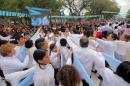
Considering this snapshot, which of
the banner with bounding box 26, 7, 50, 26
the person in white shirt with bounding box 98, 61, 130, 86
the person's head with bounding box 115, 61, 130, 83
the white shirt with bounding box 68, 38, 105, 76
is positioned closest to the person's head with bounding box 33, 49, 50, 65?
the person in white shirt with bounding box 98, 61, 130, 86

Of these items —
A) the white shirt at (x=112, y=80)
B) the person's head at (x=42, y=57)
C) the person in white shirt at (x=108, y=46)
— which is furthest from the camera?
the person in white shirt at (x=108, y=46)

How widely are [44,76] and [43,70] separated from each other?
0.32 ft

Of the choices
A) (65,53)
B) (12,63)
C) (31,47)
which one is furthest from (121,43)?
(12,63)

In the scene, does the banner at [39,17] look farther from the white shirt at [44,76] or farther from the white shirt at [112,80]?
the white shirt at [112,80]

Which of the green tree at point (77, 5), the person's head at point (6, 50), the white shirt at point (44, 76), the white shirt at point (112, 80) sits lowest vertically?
the green tree at point (77, 5)

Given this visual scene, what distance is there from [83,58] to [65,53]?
0.80 meters

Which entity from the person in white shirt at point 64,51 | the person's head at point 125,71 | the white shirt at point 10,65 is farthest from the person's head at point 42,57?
the person in white shirt at point 64,51

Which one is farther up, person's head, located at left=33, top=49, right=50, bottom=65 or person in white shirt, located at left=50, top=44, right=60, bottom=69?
person's head, located at left=33, top=49, right=50, bottom=65

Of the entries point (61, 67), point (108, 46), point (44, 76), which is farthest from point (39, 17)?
point (61, 67)

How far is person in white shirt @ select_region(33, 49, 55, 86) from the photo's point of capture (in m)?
5.06

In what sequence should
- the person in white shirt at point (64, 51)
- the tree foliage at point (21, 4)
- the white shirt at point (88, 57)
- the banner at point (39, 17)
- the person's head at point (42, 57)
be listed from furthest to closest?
the tree foliage at point (21, 4), the banner at point (39, 17), the person in white shirt at point (64, 51), the white shirt at point (88, 57), the person's head at point (42, 57)

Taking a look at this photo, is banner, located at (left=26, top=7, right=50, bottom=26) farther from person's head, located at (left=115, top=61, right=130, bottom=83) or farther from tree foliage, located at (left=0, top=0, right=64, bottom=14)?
tree foliage, located at (left=0, top=0, right=64, bottom=14)

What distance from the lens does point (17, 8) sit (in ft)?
163

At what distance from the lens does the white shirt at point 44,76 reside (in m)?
5.16
